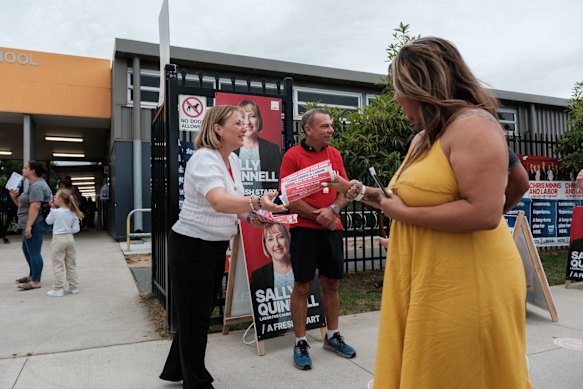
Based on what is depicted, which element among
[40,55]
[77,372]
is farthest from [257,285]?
[40,55]

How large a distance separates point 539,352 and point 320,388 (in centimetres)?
201

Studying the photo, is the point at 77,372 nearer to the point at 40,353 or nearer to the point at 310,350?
the point at 40,353

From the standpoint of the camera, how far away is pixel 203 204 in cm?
250

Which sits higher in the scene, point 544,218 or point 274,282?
point 544,218

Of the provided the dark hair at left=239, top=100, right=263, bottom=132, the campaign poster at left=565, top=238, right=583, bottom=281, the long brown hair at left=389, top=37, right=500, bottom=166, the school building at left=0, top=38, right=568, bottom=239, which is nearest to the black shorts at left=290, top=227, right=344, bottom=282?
the dark hair at left=239, top=100, right=263, bottom=132

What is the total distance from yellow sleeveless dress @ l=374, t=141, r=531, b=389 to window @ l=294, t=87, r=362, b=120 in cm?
1415

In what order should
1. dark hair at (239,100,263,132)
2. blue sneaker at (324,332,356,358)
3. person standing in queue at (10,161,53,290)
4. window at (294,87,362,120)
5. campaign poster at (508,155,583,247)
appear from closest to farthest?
1. blue sneaker at (324,332,356,358)
2. dark hair at (239,100,263,132)
3. person standing in queue at (10,161,53,290)
4. campaign poster at (508,155,583,247)
5. window at (294,87,362,120)

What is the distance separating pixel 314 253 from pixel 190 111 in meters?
1.88

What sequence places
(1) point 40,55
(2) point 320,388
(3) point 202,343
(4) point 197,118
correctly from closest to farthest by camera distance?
(3) point 202,343 → (2) point 320,388 → (4) point 197,118 → (1) point 40,55

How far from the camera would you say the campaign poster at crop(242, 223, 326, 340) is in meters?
3.77

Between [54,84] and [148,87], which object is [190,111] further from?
[54,84]

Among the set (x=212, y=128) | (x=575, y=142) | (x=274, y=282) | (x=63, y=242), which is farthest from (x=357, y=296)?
(x=575, y=142)

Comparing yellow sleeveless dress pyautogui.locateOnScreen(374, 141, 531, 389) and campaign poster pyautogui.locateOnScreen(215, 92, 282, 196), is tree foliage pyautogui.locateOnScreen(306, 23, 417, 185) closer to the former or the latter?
campaign poster pyautogui.locateOnScreen(215, 92, 282, 196)

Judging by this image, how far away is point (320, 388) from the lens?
2.94 m
